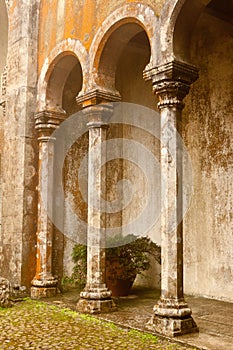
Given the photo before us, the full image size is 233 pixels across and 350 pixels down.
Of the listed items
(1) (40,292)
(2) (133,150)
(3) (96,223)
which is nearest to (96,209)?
(3) (96,223)

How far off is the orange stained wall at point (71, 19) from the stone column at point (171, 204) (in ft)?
3.15

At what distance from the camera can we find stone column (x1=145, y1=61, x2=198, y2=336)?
512cm

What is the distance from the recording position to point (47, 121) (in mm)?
8156

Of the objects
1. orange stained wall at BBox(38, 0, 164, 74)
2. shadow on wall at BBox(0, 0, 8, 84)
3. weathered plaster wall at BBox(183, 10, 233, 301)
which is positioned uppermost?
shadow on wall at BBox(0, 0, 8, 84)

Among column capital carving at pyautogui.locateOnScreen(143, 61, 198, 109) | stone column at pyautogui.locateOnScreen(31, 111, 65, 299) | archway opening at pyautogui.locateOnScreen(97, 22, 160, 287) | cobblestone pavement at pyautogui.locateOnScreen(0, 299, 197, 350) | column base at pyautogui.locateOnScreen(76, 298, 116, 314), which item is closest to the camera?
cobblestone pavement at pyautogui.locateOnScreen(0, 299, 197, 350)

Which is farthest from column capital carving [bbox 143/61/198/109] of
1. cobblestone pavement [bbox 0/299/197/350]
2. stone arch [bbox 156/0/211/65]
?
cobblestone pavement [bbox 0/299/197/350]

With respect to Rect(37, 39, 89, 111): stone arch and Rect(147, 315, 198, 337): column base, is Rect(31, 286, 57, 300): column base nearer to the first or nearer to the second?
Rect(147, 315, 198, 337): column base

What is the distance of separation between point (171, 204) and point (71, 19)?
160 inches

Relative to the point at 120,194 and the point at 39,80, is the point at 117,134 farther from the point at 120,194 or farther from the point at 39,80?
the point at 39,80

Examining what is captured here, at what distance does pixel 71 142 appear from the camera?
29.3 ft

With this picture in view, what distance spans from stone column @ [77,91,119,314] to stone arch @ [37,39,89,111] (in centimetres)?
127

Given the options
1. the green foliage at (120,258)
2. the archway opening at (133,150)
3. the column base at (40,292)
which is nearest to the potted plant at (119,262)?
the green foliage at (120,258)

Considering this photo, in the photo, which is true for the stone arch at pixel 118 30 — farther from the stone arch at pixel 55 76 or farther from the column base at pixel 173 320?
the column base at pixel 173 320

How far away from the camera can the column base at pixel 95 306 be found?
20.7 ft
